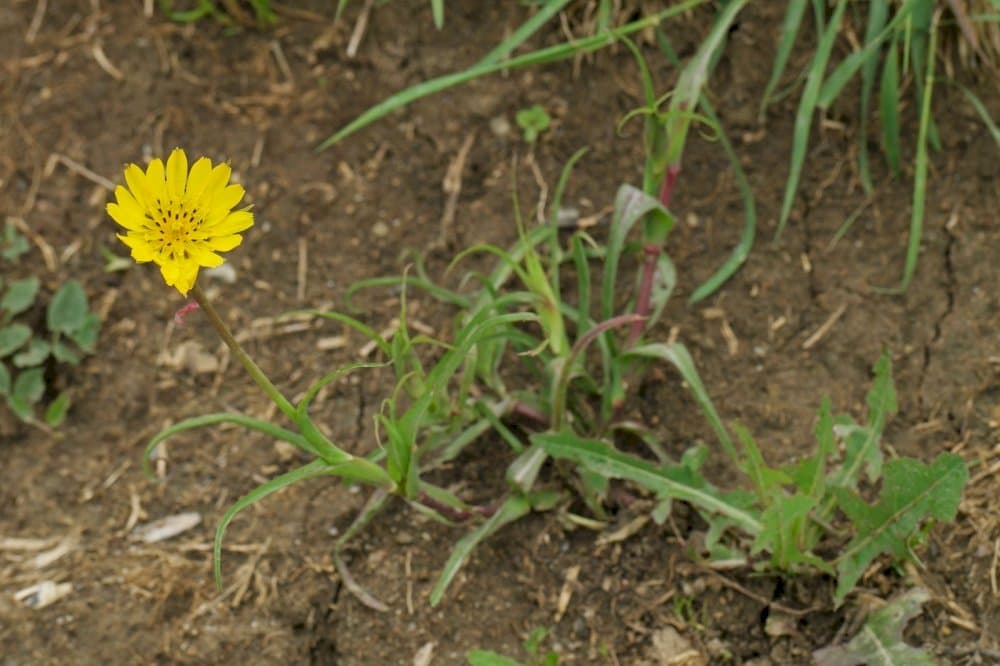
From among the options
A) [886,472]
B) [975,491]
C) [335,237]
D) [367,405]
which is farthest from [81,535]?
[975,491]

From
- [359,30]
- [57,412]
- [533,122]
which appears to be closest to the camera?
[57,412]

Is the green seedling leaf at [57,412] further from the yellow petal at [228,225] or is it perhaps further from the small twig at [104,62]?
the yellow petal at [228,225]

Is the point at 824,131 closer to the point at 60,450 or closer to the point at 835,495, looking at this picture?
the point at 835,495

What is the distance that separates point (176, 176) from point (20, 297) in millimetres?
999

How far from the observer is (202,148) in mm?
2598

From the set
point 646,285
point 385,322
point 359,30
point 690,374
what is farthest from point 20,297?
point 690,374

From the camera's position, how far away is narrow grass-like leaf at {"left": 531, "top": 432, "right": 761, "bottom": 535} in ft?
6.22

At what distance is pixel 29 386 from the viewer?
2377 mm

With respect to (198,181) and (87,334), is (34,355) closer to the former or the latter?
(87,334)

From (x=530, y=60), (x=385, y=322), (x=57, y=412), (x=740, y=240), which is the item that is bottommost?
(x=57, y=412)

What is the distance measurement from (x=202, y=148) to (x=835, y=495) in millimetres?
1462

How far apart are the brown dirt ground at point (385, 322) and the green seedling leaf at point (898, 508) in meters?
0.10

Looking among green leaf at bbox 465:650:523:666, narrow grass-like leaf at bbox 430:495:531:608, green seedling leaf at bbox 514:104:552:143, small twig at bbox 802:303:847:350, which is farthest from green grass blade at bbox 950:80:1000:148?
green leaf at bbox 465:650:523:666

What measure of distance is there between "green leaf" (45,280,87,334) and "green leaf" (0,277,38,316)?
0.13ft
